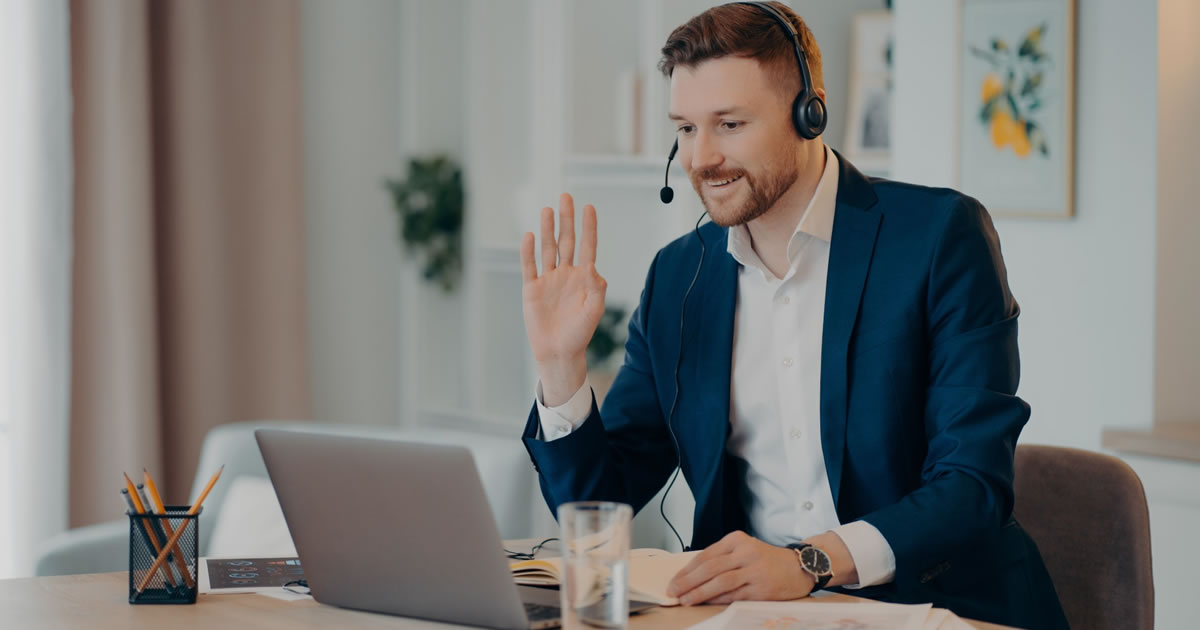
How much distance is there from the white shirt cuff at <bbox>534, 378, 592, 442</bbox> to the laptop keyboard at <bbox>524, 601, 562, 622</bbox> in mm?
345

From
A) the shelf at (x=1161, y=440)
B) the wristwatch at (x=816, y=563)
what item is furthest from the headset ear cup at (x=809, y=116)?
the shelf at (x=1161, y=440)

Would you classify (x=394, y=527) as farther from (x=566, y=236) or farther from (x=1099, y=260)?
(x=1099, y=260)

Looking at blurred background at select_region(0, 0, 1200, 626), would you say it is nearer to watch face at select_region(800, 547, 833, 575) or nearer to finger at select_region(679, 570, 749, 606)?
watch face at select_region(800, 547, 833, 575)

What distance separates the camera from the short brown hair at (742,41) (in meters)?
1.55

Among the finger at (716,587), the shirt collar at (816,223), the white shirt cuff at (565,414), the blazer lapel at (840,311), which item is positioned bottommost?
the finger at (716,587)

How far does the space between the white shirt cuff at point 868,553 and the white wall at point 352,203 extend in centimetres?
303

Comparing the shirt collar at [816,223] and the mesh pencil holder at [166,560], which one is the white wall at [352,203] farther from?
the mesh pencil holder at [166,560]

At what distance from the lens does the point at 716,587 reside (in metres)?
1.24

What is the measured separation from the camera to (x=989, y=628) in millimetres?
1163

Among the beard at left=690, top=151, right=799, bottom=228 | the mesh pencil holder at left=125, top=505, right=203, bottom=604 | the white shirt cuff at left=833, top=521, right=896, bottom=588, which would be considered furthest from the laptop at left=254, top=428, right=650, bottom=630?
the beard at left=690, top=151, right=799, bottom=228

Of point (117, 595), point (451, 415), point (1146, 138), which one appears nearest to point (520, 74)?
point (451, 415)

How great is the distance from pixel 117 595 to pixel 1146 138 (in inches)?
83.2

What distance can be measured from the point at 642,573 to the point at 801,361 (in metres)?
0.41

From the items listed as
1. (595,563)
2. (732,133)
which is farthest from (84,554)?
(595,563)
